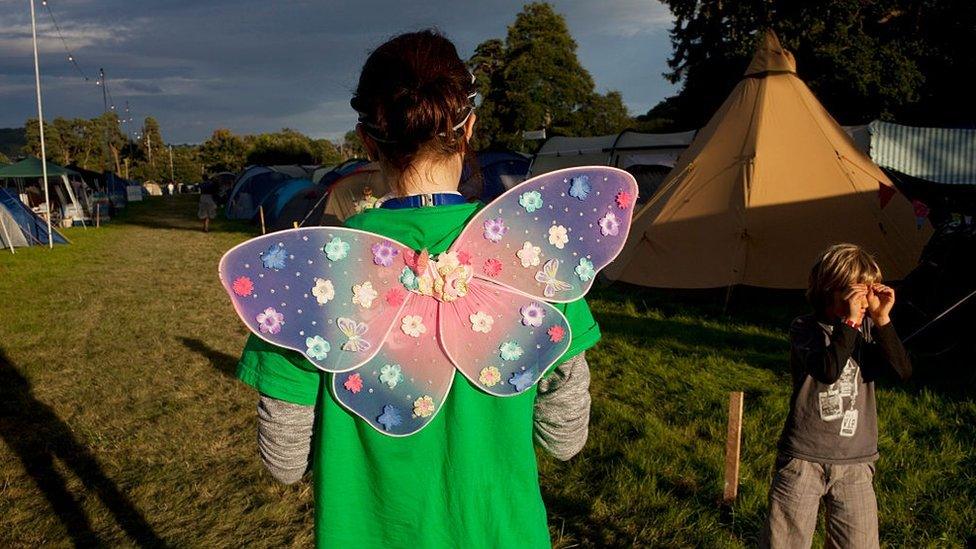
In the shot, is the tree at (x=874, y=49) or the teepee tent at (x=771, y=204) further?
the tree at (x=874, y=49)

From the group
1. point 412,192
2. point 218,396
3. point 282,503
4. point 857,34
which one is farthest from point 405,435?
point 857,34

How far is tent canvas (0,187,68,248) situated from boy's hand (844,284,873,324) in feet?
57.5

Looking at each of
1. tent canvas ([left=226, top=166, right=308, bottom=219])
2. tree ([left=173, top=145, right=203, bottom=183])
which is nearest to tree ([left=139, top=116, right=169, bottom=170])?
tree ([left=173, top=145, right=203, bottom=183])

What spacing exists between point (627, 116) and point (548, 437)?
158ft

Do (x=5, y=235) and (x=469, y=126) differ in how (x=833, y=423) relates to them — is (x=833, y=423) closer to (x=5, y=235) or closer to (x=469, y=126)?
(x=469, y=126)

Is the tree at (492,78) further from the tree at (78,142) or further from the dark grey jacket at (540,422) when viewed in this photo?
the tree at (78,142)

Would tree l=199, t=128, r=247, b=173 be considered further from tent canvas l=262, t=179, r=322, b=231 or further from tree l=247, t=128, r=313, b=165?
tent canvas l=262, t=179, r=322, b=231

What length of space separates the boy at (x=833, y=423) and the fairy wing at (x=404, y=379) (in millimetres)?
1651

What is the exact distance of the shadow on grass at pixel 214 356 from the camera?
20.1ft

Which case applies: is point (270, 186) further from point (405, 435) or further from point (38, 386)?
point (405, 435)

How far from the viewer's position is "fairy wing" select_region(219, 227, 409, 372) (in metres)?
1.18

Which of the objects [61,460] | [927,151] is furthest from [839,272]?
[927,151]

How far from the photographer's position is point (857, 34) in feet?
64.0

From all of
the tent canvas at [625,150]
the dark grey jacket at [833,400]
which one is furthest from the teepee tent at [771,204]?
the dark grey jacket at [833,400]
